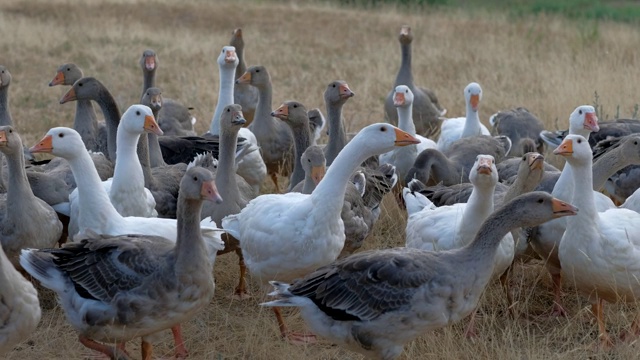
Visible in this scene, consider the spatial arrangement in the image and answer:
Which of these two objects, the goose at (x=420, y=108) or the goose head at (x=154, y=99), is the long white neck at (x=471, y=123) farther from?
the goose head at (x=154, y=99)

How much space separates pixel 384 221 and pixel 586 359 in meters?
2.96

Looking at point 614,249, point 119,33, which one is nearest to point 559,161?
point 614,249

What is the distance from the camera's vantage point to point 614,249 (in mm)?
6270

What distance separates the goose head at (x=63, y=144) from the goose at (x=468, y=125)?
4.45 m

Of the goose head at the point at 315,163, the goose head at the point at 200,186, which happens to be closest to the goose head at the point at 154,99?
the goose head at the point at 315,163

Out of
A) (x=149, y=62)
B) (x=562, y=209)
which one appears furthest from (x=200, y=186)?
(x=149, y=62)

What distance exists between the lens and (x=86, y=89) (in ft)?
29.1

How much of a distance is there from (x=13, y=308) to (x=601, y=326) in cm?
367

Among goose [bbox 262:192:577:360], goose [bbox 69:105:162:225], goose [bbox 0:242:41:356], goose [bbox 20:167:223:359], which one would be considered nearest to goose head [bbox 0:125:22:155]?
goose [bbox 69:105:162:225]

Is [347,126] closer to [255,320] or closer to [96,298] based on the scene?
[255,320]

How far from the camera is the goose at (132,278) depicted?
18.5ft

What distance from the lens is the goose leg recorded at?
21.6 feet

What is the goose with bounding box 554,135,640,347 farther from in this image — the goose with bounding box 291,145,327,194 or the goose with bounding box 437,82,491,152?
the goose with bounding box 437,82,491,152

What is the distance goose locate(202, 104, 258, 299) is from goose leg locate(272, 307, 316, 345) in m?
0.79
